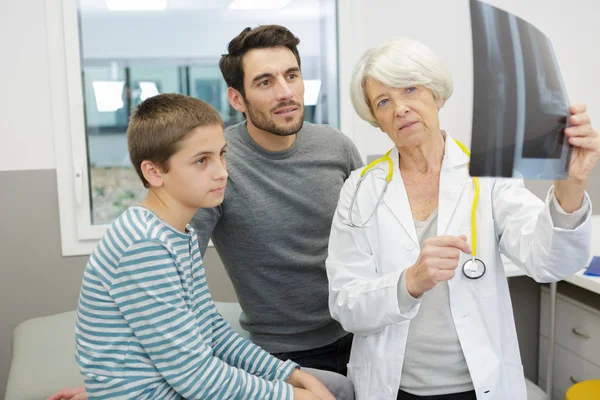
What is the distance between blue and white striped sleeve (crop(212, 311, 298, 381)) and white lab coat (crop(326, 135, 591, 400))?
168 millimetres

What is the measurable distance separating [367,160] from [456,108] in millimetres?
467

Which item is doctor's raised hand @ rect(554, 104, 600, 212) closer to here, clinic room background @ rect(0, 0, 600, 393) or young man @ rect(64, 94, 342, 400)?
young man @ rect(64, 94, 342, 400)

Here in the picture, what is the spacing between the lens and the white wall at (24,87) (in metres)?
2.33

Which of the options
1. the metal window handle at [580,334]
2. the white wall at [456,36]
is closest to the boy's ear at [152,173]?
the white wall at [456,36]

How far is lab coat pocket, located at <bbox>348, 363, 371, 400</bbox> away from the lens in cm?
128

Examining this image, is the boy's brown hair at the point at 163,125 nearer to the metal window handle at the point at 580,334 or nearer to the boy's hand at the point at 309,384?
the boy's hand at the point at 309,384

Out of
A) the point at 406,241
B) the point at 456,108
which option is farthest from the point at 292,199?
the point at 456,108

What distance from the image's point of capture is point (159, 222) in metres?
1.12

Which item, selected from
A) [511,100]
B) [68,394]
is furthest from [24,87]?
[511,100]

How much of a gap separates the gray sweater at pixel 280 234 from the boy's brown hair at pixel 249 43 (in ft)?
0.46

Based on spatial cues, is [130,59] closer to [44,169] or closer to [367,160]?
[44,169]

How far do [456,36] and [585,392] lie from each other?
158cm

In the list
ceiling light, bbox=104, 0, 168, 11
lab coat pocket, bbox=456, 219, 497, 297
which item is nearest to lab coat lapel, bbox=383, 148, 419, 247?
lab coat pocket, bbox=456, 219, 497, 297

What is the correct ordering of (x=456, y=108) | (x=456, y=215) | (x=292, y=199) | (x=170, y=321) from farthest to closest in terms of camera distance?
1. (x=456, y=108)
2. (x=292, y=199)
3. (x=456, y=215)
4. (x=170, y=321)
